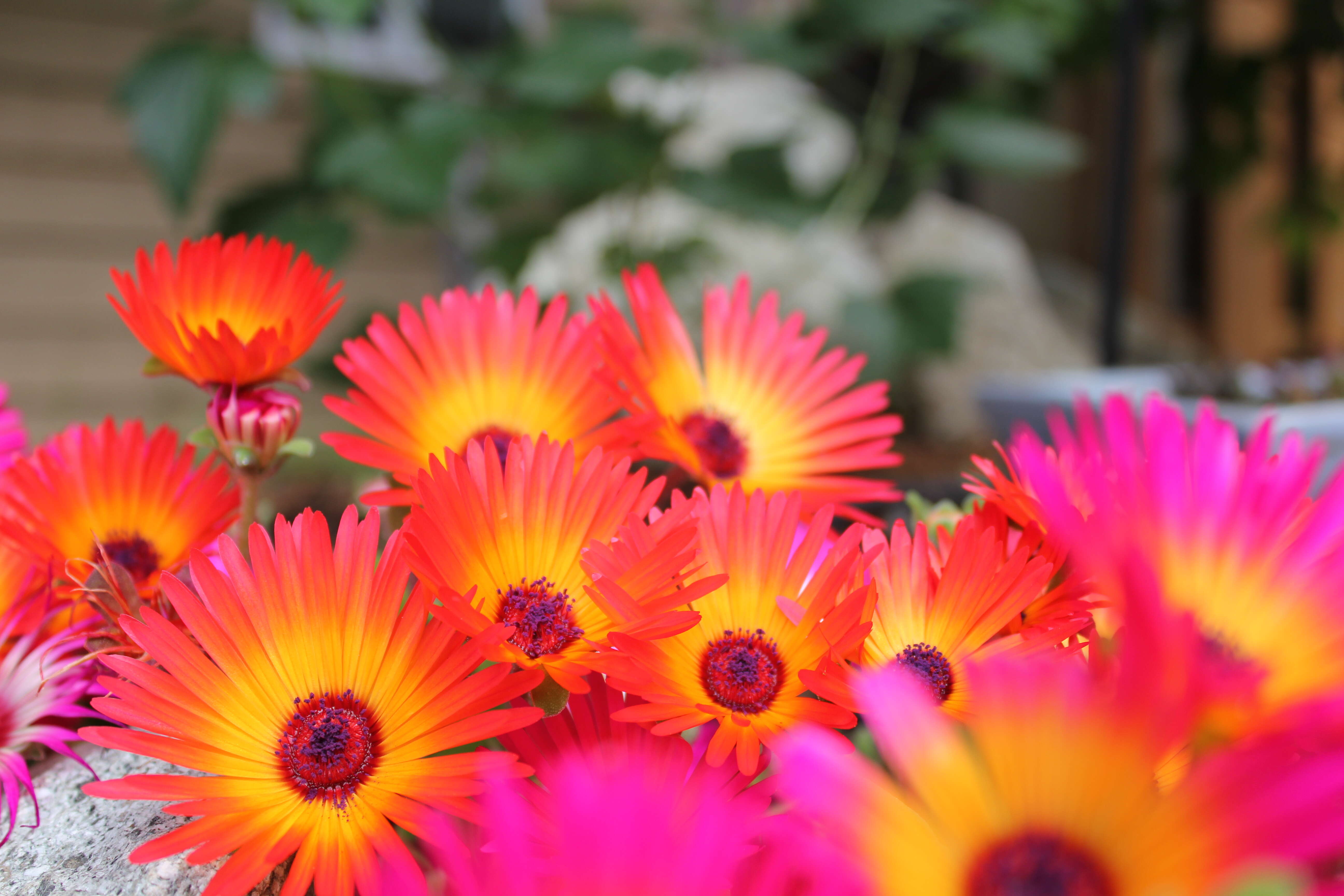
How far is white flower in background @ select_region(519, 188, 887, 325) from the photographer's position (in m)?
1.32

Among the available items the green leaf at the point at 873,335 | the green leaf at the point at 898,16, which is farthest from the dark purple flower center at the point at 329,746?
the green leaf at the point at 898,16

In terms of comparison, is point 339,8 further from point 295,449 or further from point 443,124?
point 295,449

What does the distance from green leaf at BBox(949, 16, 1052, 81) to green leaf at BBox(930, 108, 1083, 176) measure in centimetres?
8

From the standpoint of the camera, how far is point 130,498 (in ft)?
0.67

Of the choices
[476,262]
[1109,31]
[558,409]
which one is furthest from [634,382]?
[1109,31]

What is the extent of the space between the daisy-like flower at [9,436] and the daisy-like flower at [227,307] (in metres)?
0.07

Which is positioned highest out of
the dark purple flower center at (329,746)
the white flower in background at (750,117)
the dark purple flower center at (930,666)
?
the white flower in background at (750,117)

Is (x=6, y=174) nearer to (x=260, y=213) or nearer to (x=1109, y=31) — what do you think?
(x=260, y=213)

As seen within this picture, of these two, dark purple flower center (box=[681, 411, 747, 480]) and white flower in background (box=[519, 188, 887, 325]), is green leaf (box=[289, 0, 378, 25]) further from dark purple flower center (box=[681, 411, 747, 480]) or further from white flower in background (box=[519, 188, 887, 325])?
dark purple flower center (box=[681, 411, 747, 480])

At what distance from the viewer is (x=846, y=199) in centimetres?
146

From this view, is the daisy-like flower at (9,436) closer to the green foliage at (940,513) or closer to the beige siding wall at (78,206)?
the green foliage at (940,513)

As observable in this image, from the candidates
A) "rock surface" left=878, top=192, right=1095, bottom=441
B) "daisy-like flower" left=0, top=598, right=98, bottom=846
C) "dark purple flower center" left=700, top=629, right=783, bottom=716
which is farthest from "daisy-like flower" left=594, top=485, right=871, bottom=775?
"rock surface" left=878, top=192, right=1095, bottom=441

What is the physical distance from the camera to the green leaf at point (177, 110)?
1063 millimetres

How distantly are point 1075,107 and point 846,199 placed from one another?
6.37 ft
